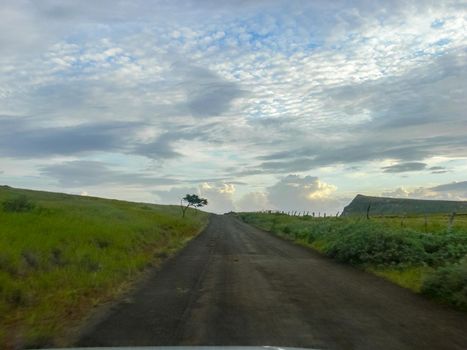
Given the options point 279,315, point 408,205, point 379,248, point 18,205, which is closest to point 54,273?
point 279,315

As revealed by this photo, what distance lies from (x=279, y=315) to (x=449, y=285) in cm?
430

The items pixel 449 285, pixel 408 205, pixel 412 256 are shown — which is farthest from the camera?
pixel 408 205

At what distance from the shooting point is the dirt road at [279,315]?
285 inches

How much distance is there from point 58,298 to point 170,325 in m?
3.36

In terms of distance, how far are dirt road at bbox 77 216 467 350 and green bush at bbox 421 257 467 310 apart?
409 mm

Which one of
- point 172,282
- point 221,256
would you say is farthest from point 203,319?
point 221,256

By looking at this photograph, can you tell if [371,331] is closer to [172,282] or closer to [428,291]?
[428,291]

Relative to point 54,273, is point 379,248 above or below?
above

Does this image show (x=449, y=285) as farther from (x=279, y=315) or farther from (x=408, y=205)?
(x=408, y=205)

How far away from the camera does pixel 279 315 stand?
8977 millimetres

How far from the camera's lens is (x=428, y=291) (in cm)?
1143

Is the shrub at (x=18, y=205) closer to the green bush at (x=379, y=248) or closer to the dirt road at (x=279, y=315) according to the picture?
the dirt road at (x=279, y=315)

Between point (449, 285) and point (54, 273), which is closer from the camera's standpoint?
point (449, 285)

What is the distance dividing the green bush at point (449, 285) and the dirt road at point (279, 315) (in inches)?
16.1
